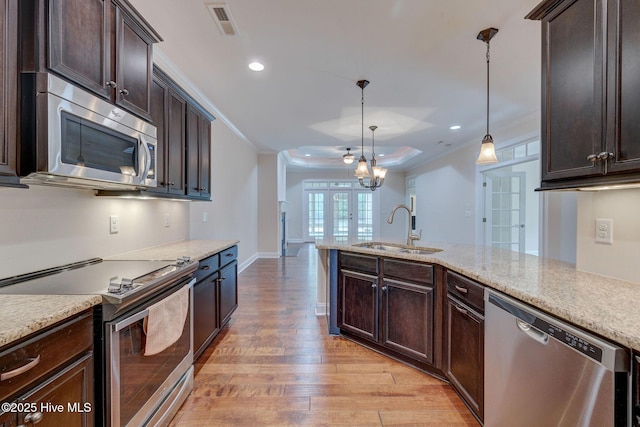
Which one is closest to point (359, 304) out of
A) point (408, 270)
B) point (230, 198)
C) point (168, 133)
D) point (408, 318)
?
point (408, 318)

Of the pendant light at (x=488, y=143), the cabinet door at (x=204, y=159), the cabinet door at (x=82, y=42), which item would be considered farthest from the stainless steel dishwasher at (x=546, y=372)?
the cabinet door at (x=204, y=159)

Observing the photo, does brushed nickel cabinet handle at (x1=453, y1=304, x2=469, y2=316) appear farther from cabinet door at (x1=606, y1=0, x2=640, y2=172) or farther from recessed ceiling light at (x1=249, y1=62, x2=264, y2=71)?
recessed ceiling light at (x1=249, y1=62, x2=264, y2=71)

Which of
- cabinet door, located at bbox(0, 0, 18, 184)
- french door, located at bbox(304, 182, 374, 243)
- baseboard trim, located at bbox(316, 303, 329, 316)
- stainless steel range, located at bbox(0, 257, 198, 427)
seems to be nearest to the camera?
cabinet door, located at bbox(0, 0, 18, 184)

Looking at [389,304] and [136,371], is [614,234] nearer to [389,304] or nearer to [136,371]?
[389,304]

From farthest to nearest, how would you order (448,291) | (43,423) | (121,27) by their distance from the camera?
(448,291)
(121,27)
(43,423)

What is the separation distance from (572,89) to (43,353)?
2351 millimetres

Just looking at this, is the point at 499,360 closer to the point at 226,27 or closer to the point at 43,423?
the point at 43,423

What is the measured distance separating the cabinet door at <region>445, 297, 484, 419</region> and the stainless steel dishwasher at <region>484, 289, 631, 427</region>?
0.08m

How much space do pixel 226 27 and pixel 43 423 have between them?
2.39m

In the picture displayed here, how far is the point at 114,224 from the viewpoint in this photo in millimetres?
2074

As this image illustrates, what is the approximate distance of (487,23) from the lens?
2066 mm

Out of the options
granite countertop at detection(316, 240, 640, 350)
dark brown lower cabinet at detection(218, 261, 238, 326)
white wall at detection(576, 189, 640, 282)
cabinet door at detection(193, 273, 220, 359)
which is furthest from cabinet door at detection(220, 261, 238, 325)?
white wall at detection(576, 189, 640, 282)

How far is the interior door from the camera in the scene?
527 centimetres

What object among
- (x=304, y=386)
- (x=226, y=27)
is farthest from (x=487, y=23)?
(x=304, y=386)
